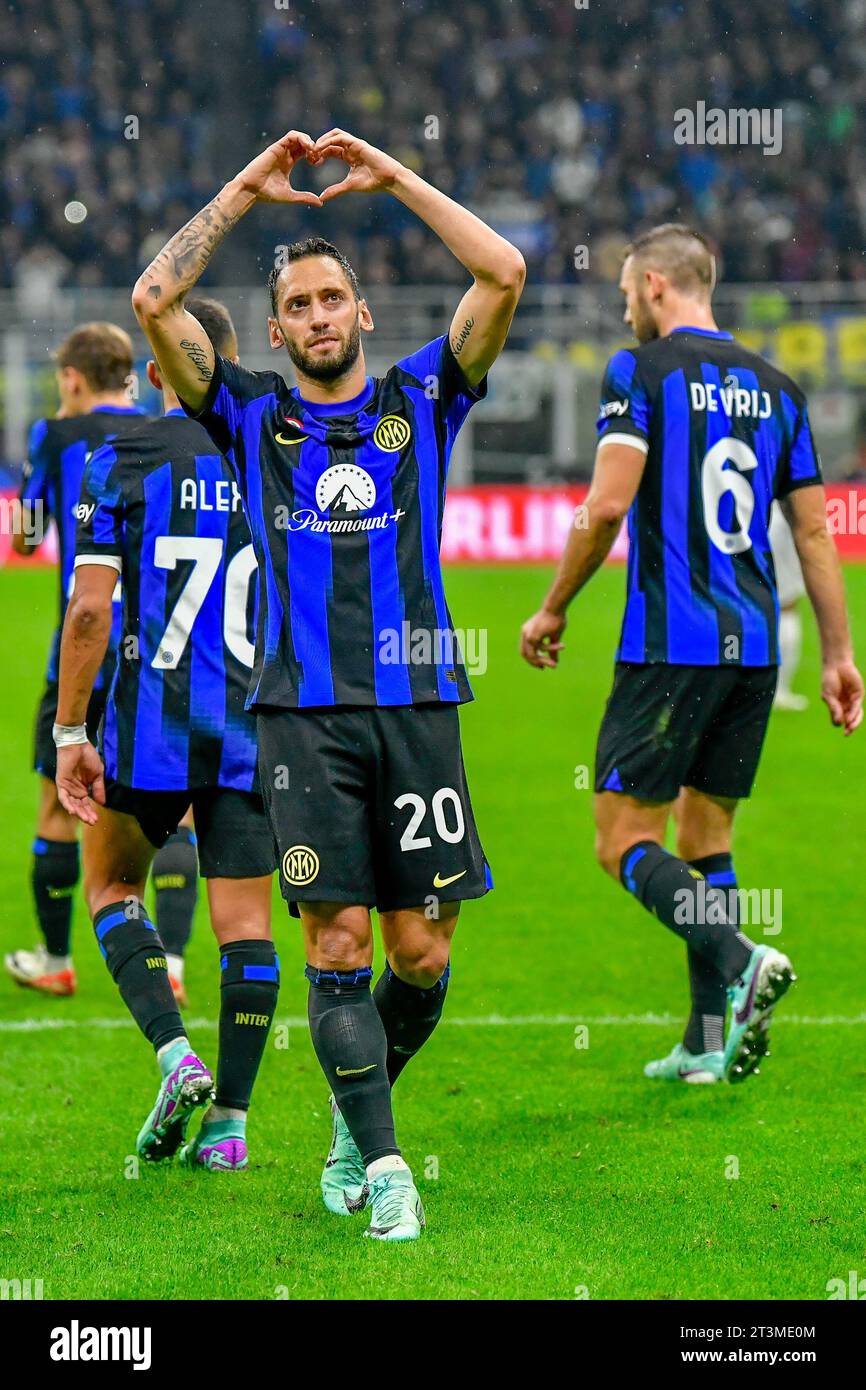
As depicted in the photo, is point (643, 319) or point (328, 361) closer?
point (328, 361)

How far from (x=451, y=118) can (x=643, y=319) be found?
21824 millimetres

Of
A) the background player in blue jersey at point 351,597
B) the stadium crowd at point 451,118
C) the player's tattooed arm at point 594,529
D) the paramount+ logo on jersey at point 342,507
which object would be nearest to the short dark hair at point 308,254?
the background player in blue jersey at point 351,597

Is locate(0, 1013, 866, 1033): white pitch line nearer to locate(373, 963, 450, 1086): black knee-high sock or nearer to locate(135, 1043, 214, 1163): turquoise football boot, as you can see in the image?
locate(135, 1043, 214, 1163): turquoise football boot

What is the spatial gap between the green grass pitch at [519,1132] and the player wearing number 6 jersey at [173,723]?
0.42 m

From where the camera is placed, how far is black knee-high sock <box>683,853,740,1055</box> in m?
5.25

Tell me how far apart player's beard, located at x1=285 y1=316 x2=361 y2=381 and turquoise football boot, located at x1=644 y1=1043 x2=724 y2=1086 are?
2.37 metres

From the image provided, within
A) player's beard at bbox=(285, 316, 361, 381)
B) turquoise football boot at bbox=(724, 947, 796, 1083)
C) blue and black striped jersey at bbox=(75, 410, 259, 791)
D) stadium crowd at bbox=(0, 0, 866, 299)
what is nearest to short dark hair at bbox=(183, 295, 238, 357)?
blue and black striped jersey at bbox=(75, 410, 259, 791)

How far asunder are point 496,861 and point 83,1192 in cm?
433

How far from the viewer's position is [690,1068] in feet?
17.3

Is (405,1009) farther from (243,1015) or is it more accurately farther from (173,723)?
(173,723)

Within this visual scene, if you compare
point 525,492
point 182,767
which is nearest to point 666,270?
point 182,767

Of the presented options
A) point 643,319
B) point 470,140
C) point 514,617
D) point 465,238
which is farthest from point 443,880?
point 470,140
